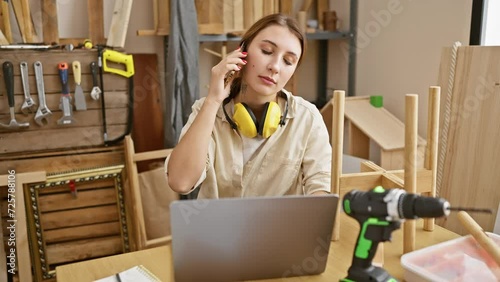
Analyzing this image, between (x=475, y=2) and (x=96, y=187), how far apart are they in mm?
2134

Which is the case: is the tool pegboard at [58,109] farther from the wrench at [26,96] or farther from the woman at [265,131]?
the woman at [265,131]

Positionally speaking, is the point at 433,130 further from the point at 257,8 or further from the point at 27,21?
the point at 27,21

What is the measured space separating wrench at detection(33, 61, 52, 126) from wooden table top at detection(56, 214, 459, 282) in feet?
4.50

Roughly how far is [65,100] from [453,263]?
1.92 metres

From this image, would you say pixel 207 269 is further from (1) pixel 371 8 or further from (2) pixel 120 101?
(1) pixel 371 8

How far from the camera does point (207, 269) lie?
35.9 inches

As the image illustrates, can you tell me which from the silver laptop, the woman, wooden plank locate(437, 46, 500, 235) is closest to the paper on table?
the silver laptop

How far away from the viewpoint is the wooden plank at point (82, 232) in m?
2.40

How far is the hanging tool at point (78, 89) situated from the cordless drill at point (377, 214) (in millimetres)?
1876

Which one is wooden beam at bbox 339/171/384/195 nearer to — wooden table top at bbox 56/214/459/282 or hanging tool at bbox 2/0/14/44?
wooden table top at bbox 56/214/459/282

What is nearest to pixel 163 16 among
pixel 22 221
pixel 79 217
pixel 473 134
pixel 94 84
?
pixel 94 84

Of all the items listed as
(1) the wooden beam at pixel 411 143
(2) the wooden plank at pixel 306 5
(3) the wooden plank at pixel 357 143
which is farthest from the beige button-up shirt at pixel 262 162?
(2) the wooden plank at pixel 306 5

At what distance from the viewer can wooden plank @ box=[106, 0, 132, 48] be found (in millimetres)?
2455

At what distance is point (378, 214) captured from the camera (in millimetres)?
716
